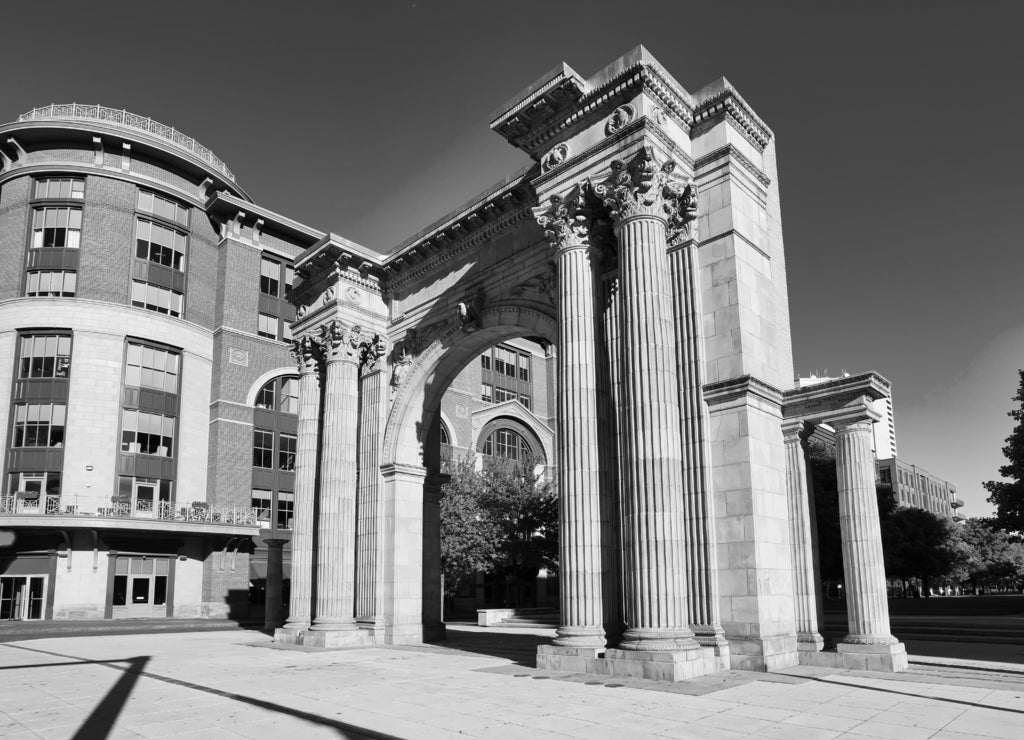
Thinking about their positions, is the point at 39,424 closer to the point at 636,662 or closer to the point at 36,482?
the point at 36,482

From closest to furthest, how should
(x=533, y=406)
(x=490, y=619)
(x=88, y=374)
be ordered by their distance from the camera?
(x=490, y=619)
(x=88, y=374)
(x=533, y=406)

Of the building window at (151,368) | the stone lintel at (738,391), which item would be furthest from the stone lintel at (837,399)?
the building window at (151,368)

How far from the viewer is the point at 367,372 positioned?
85.8 ft

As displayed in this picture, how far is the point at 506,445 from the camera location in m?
64.6

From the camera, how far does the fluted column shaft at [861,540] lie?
15.0m

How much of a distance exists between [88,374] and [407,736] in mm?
43186

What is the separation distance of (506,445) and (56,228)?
35790mm

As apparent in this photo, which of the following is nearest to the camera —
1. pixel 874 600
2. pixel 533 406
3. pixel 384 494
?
pixel 874 600

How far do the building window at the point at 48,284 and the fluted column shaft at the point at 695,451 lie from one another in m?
42.0

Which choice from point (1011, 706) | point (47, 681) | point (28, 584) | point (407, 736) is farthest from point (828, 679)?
point (28, 584)

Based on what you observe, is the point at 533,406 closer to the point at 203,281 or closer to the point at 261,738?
the point at 203,281

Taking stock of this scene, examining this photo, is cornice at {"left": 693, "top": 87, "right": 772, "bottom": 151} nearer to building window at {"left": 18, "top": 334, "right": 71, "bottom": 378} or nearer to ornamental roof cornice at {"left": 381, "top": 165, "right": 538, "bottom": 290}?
ornamental roof cornice at {"left": 381, "top": 165, "right": 538, "bottom": 290}

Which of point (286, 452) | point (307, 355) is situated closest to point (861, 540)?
point (307, 355)

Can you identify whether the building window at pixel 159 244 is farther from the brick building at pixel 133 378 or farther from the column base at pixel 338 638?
the column base at pixel 338 638
